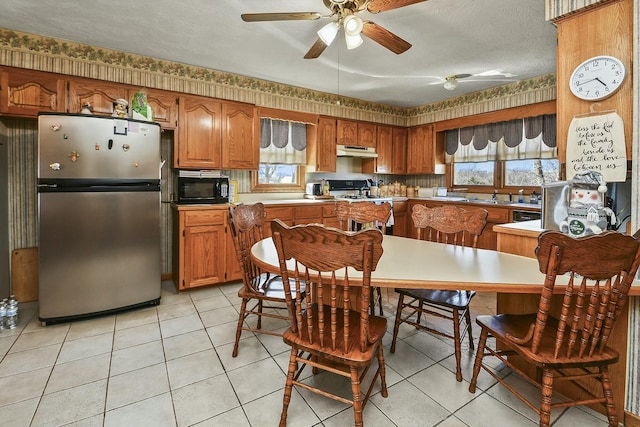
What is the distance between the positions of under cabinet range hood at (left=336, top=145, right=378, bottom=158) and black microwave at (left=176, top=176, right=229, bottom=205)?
6.31ft

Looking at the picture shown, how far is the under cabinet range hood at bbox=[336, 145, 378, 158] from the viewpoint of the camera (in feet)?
16.0

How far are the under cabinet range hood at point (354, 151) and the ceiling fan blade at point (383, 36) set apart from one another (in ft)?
8.09

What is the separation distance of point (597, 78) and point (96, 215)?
369cm

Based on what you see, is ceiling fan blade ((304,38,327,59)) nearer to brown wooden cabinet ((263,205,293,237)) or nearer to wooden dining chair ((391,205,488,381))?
wooden dining chair ((391,205,488,381))

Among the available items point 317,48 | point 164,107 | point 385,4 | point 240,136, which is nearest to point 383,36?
point 385,4

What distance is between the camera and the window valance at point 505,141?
13.6ft

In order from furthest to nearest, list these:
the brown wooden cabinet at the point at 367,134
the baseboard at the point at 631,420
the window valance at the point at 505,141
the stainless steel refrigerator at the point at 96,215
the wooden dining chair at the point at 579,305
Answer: the brown wooden cabinet at the point at 367,134 < the window valance at the point at 505,141 < the stainless steel refrigerator at the point at 96,215 < the baseboard at the point at 631,420 < the wooden dining chair at the point at 579,305

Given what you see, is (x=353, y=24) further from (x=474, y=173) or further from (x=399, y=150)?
(x=474, y=173)

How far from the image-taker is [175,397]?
175 cm

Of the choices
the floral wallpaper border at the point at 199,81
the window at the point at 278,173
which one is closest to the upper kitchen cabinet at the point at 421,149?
the floral wallpaper border at the point at 199,81

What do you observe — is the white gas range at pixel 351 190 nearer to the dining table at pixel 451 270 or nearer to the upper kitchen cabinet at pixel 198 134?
the upper kitchen cabinet at pixel 198 134

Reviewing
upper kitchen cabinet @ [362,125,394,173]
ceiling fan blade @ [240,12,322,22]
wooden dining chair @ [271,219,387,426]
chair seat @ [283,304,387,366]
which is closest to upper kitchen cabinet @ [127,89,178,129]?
ceiling fan blade @ [240,12,322,22]

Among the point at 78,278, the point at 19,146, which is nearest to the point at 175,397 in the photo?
the point at 78,278

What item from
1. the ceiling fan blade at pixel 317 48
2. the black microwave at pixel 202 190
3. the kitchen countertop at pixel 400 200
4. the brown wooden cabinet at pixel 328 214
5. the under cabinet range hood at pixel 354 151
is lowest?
the brown wooden cabinet at pixel 328 214
